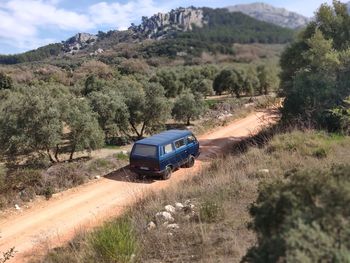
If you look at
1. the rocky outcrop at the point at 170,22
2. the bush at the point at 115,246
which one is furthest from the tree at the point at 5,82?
the rocky outcrop at the point at 170,22

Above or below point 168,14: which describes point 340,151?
below

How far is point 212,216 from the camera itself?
29.0ft

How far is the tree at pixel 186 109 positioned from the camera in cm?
3681

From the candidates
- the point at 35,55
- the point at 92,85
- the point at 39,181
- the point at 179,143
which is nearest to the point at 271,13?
the point at 35,55

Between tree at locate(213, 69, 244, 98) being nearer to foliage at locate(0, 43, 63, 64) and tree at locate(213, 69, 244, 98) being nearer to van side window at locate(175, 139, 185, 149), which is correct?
van side window at locate(175, 139, 185, 149)

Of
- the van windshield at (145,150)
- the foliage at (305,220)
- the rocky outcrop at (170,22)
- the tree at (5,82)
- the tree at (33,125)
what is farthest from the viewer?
the rocky outcrop at (170,22)

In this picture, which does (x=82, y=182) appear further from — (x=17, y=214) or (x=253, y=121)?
(x=253, y=121)

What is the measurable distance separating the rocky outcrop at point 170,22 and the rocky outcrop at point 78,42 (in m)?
14.9

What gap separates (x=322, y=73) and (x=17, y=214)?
1584 centimetres

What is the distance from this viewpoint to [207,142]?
2603cm

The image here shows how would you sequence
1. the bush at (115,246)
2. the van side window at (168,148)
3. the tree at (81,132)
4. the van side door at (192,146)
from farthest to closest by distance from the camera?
1. the tree at (81,132)
2. the van side door at (192,146)
3. the van side window at (168,148)
4. the bush at (115,246)

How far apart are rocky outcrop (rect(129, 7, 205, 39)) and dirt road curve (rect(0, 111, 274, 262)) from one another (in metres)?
116

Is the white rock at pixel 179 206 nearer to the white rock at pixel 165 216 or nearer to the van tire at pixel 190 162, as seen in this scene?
the white rock at pixel 165 216

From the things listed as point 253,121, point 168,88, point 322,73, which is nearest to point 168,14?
point 168,88
